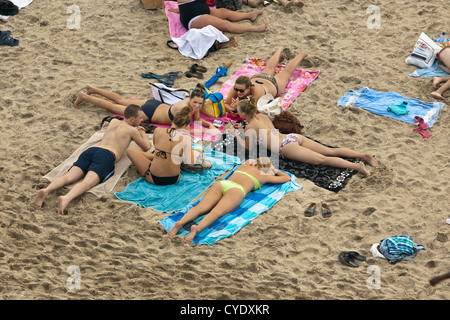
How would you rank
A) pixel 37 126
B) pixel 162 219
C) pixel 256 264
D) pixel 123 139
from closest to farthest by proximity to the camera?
pixel 256 264 < pixel 162 219 < pixel 123 139 < pixel 37 126

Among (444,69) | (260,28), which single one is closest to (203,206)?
(260,28)

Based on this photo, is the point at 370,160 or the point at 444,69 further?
the point at 444,69

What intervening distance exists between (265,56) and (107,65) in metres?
2.55

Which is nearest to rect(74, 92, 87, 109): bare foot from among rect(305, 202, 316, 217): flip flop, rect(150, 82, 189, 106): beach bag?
rect(150, 82, 189, 106): beach bag

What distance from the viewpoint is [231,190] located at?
7.39m

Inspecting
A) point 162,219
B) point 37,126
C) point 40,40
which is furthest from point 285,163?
point 40,40

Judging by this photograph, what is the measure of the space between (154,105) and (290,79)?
2340 mm

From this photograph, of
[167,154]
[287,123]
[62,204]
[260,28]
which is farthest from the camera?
[260,28]

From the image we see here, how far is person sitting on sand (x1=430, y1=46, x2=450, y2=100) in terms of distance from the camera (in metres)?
9.51

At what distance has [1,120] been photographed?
28.9ft

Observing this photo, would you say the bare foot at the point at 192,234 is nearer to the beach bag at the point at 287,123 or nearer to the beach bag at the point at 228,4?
the beach bag at the point at 287,123

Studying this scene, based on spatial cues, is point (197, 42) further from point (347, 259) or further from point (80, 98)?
point (347, 259)

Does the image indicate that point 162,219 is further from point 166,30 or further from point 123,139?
point 166,30

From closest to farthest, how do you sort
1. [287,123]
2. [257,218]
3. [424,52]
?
[257,218] < [287,123] < [424,52]
